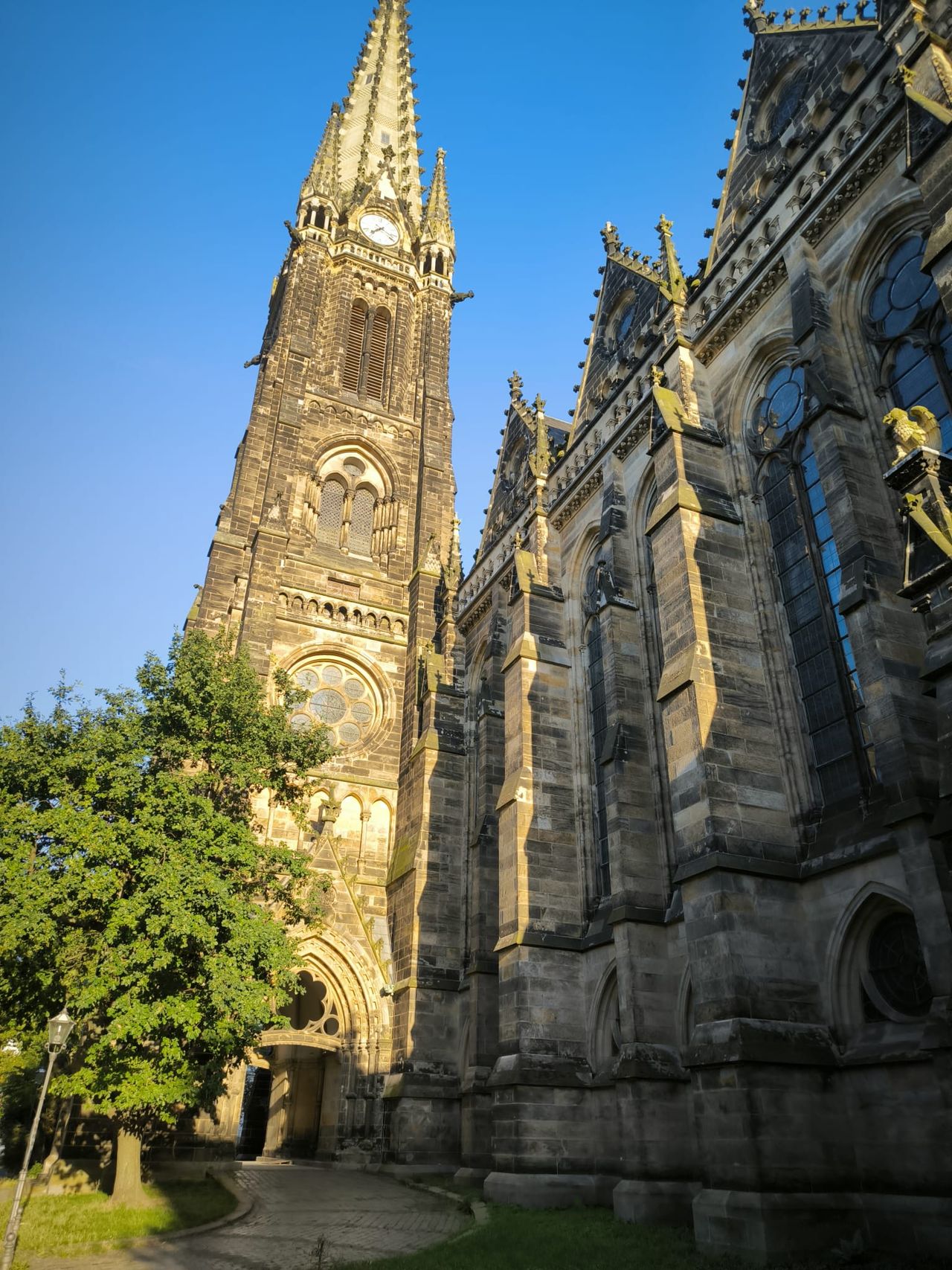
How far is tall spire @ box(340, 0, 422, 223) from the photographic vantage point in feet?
130

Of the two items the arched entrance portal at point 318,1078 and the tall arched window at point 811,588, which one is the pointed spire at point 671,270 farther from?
the arched entrance portal at point 318,1078

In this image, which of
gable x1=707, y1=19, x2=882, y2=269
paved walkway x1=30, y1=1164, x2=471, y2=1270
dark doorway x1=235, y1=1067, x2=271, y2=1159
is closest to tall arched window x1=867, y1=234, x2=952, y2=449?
gable x1=707, y1=19, x2=882, y2=269

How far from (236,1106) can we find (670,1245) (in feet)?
40.7

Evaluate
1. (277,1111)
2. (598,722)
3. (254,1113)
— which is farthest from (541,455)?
(254,1113)

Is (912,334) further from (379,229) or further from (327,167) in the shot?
(327,167)

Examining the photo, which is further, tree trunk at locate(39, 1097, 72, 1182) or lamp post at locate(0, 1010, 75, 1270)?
tree trunk at locate(39, 1097, 72, 1182)

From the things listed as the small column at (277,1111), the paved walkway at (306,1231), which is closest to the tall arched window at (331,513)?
the small column at (277,1111)

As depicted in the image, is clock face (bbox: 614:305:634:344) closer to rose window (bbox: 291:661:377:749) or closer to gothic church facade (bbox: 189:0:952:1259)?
gothic church facade (bbox: 189:0:952:1259)

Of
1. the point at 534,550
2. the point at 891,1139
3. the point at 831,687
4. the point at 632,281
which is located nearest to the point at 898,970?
the point at 891,1139

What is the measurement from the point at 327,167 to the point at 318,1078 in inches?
1370

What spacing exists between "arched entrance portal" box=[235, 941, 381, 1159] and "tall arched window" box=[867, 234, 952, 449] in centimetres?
1439

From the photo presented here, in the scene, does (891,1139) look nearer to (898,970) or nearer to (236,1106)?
(898,970)

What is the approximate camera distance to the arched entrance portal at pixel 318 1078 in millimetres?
20719

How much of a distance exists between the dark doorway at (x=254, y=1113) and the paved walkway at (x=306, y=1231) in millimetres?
13890
